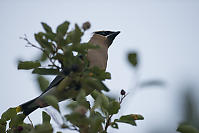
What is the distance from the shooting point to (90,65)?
3346mm

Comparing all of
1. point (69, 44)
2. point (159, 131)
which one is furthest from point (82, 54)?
point (159, 131)

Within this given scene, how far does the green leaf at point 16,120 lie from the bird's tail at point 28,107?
168 millimetres

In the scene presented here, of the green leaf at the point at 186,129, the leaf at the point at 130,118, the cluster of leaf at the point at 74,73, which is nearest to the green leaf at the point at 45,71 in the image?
the cluster of leaf at the point at 74,73

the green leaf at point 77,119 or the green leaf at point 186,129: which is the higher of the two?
the green leaf at point 77,119

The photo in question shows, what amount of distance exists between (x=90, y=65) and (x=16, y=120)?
2.77 ft

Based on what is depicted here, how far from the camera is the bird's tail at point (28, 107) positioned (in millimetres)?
3213

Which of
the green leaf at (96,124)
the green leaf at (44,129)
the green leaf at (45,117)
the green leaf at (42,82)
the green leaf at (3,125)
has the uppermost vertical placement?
the green leaf at (42,82)

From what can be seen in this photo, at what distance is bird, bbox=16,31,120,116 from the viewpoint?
3.20m

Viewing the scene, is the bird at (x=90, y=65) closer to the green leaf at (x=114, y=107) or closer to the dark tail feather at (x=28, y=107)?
the dark tail feather at (x=28, y=107)

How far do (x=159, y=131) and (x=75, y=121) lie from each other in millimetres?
1437

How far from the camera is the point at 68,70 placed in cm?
243

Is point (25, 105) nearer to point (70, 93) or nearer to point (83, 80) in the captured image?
point (70, 93)

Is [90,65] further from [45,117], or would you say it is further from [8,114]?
[8,114]

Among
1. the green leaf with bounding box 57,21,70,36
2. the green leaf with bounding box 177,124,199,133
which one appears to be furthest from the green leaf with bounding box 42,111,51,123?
the green leaf with bounding box 177,124,199,133
